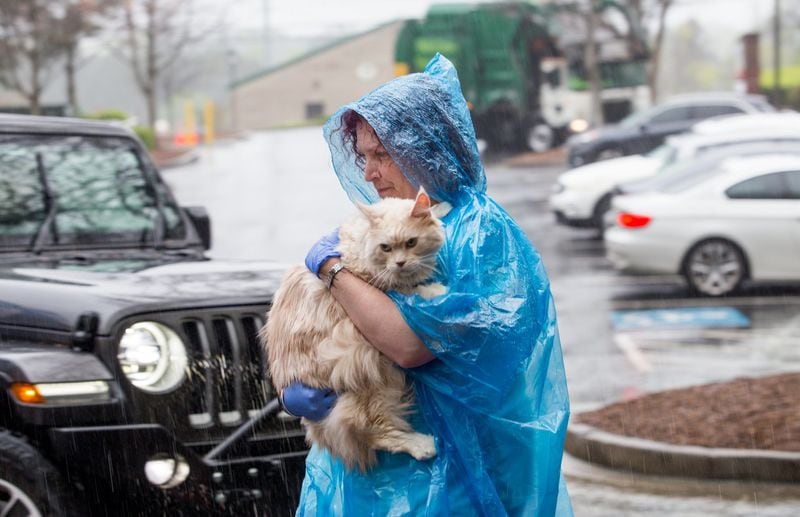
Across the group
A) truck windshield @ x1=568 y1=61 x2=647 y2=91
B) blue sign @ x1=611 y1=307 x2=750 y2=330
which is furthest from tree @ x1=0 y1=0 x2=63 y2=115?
blue sign @ x1=611 y1=307 x2=750 y2=330

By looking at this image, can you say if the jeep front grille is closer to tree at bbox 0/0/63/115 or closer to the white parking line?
the white parking line

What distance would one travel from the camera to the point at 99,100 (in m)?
69.9

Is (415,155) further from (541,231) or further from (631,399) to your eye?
(541,231)

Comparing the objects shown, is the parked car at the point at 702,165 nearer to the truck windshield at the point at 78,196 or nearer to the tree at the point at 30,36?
the truck windshield at the point at 78,196

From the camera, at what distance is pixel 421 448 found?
300 cm

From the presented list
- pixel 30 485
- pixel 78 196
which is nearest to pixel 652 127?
pixel 78 196

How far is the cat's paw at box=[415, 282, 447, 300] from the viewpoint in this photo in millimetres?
2975

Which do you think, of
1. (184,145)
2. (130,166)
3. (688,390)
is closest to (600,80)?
(184,145)

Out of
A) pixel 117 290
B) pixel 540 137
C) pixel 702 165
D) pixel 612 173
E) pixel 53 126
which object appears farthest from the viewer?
pixel 540 137

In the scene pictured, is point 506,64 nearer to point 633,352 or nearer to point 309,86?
point 633,352

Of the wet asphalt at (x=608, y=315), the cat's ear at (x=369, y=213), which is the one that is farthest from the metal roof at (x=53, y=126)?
the cat's ear at (x=369, y=213)

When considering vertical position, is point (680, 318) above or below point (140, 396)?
below

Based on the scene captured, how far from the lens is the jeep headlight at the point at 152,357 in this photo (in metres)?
4.83

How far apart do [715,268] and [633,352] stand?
156 inches
